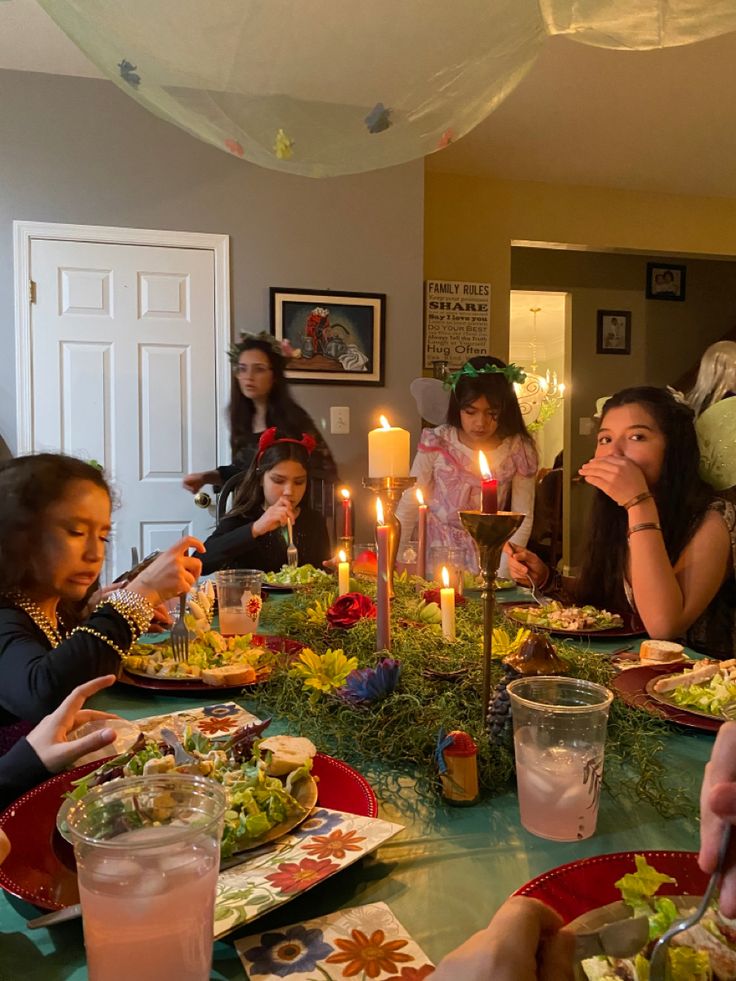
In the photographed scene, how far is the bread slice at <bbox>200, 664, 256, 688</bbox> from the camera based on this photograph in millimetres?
1117

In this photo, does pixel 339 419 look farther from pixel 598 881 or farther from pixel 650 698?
pixel 598 881

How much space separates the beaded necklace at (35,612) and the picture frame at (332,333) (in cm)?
208

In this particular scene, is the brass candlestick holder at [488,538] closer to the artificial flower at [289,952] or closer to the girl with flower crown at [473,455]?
the artificial flower at [289,952]

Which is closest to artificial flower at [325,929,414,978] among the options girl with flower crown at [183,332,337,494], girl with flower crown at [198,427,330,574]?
girl with flower crown at [198,427,330,574]

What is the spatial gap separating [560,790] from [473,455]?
7.48 ft

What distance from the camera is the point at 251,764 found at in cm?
74

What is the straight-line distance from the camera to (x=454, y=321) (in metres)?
3.69

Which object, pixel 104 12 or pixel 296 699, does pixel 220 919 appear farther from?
pixel 104 12

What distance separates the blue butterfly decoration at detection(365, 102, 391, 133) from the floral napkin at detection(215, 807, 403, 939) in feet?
2.70

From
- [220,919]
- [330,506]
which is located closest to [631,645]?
[220,919]

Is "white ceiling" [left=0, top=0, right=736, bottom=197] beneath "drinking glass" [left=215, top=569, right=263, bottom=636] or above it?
above

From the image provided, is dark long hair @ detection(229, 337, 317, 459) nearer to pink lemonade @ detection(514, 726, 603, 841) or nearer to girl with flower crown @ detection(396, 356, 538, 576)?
girl with flower crown @ detection(396, 356, 538, 576)

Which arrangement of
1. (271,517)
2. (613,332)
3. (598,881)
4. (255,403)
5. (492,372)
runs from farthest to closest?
(613,332)
(255,403)
(492,372)
(271,517)
(598,881)

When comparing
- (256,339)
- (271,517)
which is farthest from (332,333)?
(271,517)
